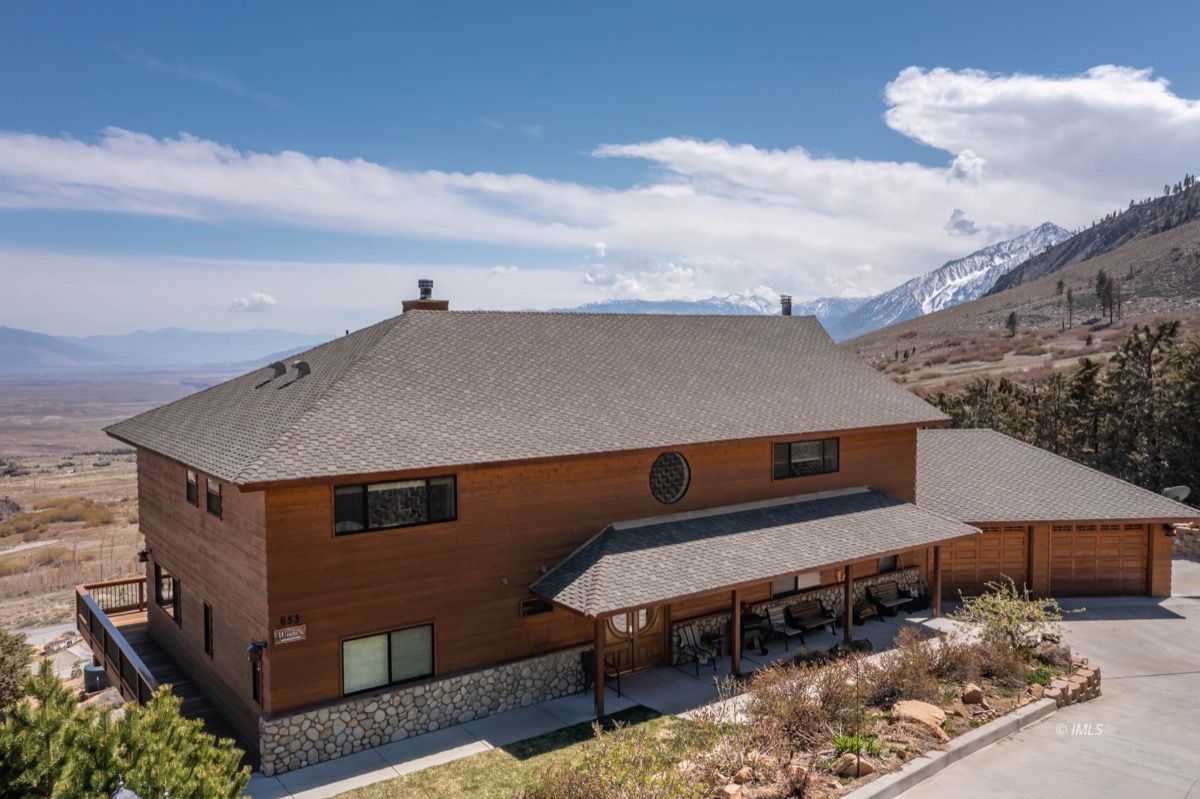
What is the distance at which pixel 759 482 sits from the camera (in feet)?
63.8

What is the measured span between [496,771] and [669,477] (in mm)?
7400

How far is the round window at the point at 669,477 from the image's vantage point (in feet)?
58.1

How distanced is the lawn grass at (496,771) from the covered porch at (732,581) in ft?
3.91

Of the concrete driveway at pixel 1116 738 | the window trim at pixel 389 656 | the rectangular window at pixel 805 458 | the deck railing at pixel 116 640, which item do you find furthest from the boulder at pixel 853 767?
the deck railing at pixel 116 640

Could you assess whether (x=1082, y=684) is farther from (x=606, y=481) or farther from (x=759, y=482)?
(x=606, y=481)

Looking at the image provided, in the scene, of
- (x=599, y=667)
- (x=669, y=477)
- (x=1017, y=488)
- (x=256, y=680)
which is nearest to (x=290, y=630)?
(x=256, y=680)

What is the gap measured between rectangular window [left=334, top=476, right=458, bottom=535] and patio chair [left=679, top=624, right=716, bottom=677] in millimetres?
6391

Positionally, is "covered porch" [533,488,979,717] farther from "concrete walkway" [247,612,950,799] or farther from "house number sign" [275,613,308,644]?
"house number sign" [275,613,308,644]

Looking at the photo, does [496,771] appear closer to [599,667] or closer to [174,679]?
[599,667]

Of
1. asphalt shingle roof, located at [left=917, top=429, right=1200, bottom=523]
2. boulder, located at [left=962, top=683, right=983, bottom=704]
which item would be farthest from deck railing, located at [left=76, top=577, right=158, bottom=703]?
asphalt shingle roof, located at [left=917, top=429, right=1200, bottom=523]

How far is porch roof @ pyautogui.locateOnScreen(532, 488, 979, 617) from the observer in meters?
15.1

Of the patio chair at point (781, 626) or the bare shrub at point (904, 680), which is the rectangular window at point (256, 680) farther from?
the patio chair at point (781, 626)

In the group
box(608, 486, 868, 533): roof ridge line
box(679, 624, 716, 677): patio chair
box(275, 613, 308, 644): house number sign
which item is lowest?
box(679, 624, 716, 677): patio chair

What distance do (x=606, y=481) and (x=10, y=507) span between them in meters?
63.2
